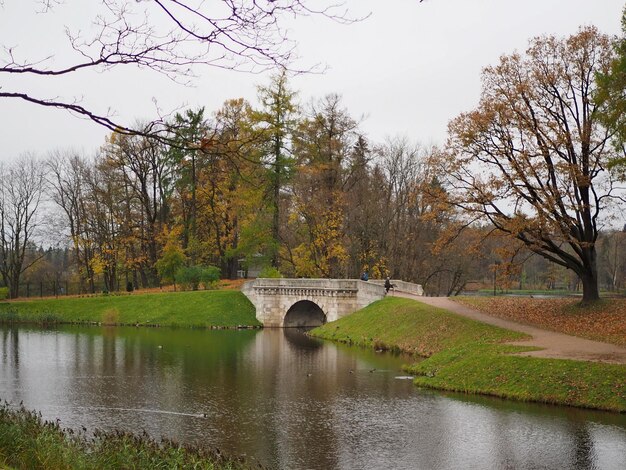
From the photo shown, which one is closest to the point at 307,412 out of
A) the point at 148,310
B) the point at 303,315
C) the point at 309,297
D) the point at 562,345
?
the point at 562,345

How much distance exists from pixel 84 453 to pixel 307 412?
789cm

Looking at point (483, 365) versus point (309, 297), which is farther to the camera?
point (309, 297)

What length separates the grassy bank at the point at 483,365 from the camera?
701 inches

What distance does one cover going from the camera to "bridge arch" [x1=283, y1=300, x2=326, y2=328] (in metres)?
43.8

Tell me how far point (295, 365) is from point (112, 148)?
3317cm

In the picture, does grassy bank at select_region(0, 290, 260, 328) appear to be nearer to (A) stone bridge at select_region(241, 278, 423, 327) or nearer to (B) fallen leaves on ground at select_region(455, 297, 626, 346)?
(A) stone bridge at select_region(241, 278, 423, 327)

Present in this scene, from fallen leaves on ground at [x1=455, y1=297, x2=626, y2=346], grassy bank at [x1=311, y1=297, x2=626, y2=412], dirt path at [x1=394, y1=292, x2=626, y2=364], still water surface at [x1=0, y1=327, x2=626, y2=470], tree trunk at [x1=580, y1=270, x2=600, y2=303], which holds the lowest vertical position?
still water surface at [x1=0, y1=327, x2=626, y2=470]

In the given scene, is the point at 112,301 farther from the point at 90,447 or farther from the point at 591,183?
the point at 90,447

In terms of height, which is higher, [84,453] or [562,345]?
[562,345]

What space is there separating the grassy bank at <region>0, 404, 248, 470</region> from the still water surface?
211 centimetres

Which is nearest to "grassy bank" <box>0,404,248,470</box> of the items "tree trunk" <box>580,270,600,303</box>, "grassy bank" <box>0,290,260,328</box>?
"tree trunk" <box>580,270,600,303</box>

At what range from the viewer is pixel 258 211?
48.9 meters

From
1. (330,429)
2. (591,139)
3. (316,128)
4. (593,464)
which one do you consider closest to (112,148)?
(316,128)

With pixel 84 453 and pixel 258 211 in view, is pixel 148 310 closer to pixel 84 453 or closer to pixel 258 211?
pixel 258 211
